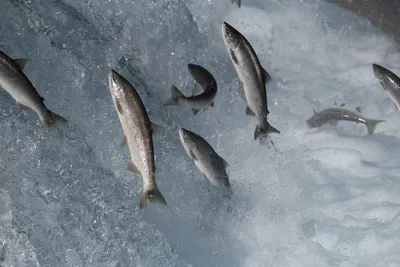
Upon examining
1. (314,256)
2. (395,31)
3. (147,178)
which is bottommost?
(314,256)

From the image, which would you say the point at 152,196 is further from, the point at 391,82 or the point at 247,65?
the point at 391,82

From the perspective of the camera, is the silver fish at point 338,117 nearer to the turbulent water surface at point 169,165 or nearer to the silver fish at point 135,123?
the turbulent water surface at point 169,165

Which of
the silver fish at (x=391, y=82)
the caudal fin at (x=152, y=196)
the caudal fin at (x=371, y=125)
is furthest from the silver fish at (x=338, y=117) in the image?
the caudal fin at (x=152, y=196)

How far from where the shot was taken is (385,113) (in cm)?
456

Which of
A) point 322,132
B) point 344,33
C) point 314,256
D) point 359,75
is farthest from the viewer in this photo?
point 344,33

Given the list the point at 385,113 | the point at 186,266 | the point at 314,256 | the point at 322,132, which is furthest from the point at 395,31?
the point at 186,266

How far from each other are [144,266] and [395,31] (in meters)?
2.99

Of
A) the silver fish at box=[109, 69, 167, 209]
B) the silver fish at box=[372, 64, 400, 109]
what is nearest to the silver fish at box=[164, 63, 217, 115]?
the silver fish at box=[109, 69, 167, 209]

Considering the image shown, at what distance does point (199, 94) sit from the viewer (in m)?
2.98

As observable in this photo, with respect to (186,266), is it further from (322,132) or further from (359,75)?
(359,75)

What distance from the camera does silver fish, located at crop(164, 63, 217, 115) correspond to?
2.86 meters

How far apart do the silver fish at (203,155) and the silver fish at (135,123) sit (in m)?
0.43

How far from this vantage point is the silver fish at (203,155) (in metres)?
2.88

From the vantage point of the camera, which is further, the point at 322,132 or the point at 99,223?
the point at 322,132
